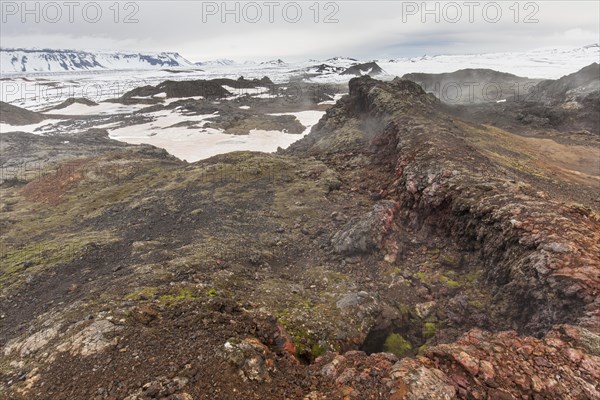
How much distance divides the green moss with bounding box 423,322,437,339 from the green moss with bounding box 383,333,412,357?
675 mm

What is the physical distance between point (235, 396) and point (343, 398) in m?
2.00

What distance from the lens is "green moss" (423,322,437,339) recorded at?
36.8ft

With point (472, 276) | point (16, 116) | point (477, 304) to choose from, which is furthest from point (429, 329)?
point (16, 116)

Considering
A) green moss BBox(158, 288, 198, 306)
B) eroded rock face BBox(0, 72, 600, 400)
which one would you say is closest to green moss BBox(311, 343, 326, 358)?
eroded rock face BBox(0, 72, 600, 400)

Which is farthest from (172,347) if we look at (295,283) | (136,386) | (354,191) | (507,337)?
(354,191)

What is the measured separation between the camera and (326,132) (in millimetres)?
37531

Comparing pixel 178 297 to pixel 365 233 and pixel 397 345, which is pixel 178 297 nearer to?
pixel 397 345

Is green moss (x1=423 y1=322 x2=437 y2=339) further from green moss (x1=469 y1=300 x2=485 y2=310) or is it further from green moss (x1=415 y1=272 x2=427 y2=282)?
green moss (x1=415 y1=272 x2=427 y2=282)

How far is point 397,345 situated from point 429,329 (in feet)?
4.16

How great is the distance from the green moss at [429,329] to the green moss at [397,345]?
675 mm

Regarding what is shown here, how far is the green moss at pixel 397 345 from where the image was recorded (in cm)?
1064

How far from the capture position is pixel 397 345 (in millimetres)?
10844

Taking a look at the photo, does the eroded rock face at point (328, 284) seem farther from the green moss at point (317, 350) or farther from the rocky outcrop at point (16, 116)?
the rocky outcrop at point (16, 116)

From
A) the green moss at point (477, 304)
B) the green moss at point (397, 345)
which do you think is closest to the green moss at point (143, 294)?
the green moss at point (397, 345)
